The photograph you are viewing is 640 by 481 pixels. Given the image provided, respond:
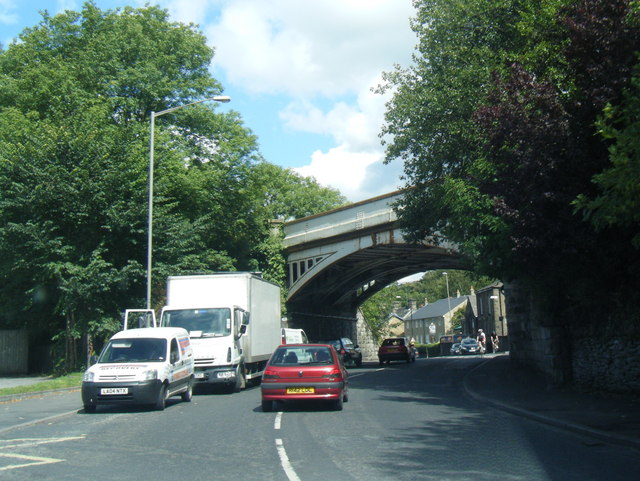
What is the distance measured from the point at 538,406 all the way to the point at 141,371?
8234 millimetres

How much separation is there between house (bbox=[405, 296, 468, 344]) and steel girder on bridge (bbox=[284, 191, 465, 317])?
174ft

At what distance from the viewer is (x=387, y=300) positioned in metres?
79.8

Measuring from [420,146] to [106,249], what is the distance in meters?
12.7

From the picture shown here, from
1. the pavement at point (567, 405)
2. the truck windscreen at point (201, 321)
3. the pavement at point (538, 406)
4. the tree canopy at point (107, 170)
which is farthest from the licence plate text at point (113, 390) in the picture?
the tree canopy at point (107, 170)

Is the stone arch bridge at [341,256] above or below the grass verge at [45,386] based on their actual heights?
above

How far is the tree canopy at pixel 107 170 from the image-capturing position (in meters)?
26.8

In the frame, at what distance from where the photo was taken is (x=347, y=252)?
42.0m

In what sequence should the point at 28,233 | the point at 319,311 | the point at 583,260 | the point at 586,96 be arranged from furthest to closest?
the point at 319,311 → the point at 28,233 → the point at 583,260 → the point at 586,96

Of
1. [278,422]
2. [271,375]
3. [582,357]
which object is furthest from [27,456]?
[582,357]

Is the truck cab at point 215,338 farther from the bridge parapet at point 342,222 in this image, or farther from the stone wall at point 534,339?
the bridge parapet at point 342,222

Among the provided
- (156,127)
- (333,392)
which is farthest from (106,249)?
(333,392)

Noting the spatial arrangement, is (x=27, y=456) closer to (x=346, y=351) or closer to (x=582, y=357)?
(x=582, y=357)

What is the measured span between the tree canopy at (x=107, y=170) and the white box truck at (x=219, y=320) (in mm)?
7545

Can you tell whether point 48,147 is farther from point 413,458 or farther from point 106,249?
point 413,458
